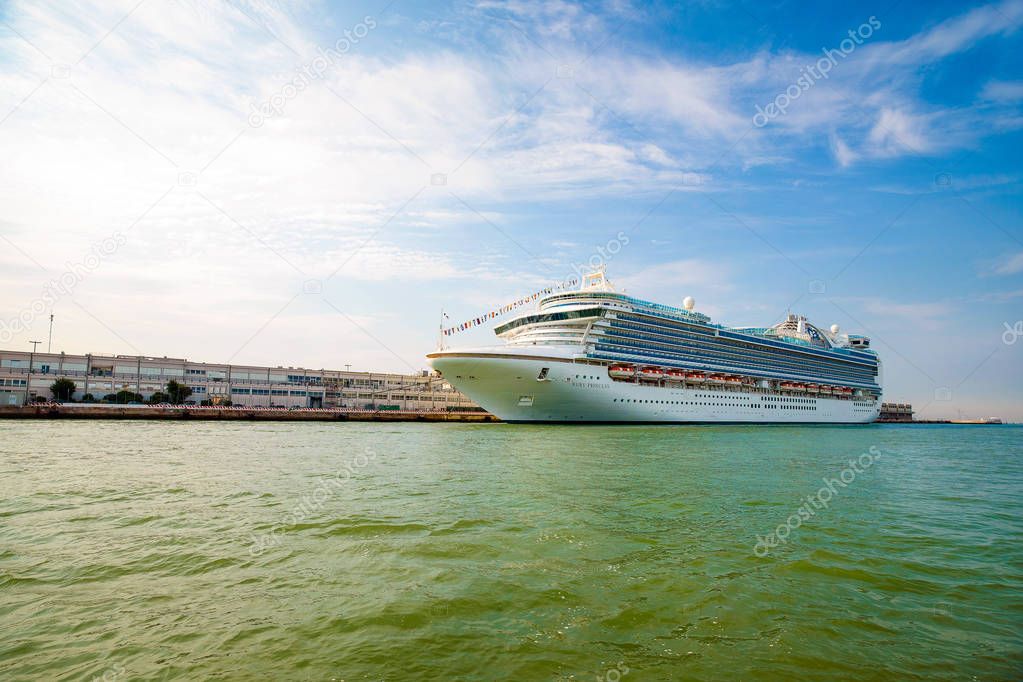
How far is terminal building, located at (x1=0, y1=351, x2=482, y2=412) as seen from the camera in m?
68.9

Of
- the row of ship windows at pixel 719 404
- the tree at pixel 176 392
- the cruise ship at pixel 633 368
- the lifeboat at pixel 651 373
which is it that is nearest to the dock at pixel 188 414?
the tree at pixel 176 392

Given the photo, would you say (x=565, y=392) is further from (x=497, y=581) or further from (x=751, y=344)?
(x=497, y=581)

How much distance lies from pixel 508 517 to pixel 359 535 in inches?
122

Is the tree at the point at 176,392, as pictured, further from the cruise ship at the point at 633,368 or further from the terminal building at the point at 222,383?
the cruise ship at the point at 633,368

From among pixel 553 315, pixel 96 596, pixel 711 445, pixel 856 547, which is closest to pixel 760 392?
pixel 553 315

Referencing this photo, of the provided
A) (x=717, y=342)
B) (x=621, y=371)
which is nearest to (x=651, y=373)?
(x=621, y=371)

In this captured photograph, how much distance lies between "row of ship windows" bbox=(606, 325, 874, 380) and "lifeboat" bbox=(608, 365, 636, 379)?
2619 millimetres

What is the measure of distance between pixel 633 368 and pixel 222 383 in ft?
224

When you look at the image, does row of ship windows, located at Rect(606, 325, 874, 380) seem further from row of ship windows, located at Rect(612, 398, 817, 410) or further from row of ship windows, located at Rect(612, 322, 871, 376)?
row of ship windows, located at Rect(612, 398, 817, 410)

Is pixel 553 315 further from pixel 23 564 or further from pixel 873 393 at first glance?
pixel 873 393

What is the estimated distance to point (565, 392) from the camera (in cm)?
A: 4247

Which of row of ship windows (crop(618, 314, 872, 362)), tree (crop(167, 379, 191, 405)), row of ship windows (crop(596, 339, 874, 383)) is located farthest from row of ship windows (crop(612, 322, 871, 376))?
tree (crop(167, 379, 191, 405))

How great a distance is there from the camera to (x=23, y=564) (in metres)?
7.50

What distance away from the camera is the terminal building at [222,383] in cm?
6894
